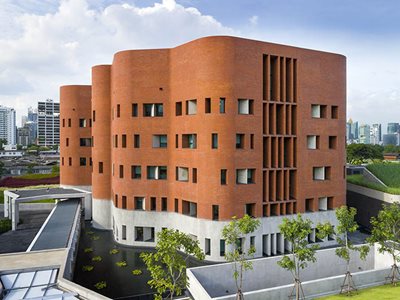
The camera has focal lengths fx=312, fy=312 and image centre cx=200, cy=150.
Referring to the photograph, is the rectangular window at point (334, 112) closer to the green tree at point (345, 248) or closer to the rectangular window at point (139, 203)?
the green tree at point (345, 248)

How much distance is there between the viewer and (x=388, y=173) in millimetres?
42719

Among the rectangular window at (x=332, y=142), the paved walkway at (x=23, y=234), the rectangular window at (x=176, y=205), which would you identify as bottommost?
the paved walkway at (x=23, y=234)

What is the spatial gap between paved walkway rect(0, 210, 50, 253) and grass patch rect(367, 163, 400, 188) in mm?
43317

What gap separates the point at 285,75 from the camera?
1197 inches

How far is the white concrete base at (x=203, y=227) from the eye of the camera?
91.2 feet

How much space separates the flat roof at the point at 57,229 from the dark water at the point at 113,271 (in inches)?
111

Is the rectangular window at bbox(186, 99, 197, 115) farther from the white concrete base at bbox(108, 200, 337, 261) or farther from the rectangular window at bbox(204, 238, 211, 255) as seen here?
the rectangular window at bbox(204, 238, 211, 255)

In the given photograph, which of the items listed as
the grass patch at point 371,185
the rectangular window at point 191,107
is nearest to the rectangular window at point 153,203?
the rectangular window at point 191,107

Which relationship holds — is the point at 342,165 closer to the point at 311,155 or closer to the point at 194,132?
the point at 311,155

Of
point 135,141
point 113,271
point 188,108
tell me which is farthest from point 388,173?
point 113,271

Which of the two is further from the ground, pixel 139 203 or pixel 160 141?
pixel 160 141

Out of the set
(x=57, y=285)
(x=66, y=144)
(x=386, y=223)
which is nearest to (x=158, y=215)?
(x=57, y=285)

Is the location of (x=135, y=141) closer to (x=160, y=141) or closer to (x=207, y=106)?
(x=160, y=141)

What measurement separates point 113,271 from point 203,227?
847 cm
